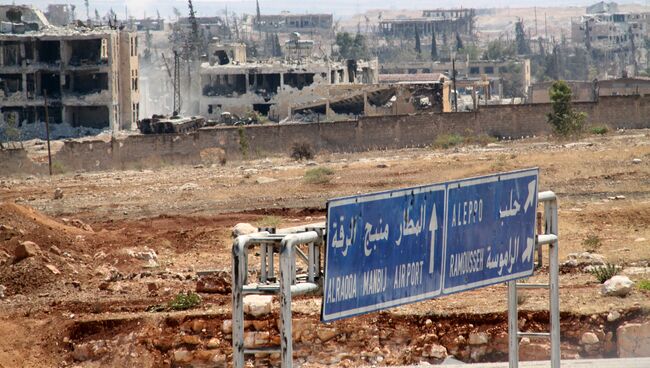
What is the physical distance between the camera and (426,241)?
9.41 m

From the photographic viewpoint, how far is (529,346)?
15484 mm

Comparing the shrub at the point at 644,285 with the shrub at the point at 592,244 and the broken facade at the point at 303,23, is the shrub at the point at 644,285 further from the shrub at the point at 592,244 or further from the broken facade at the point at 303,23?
the broken facade at the point at 303,23

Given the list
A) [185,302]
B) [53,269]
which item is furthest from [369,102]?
[185,302]

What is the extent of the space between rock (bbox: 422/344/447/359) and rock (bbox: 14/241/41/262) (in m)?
7.65

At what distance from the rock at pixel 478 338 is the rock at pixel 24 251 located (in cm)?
790

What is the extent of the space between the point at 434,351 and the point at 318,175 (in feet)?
62.0

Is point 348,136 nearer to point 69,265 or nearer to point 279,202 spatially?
point 279,202

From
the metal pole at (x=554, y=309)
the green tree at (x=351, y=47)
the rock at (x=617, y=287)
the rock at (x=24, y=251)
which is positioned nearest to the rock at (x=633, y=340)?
the rock at (x=617, y=287)

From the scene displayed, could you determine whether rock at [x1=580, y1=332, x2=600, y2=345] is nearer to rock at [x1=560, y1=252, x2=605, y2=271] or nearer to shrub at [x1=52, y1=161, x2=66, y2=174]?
rock at [x1=560, y1=252, x2=605, y2=271]

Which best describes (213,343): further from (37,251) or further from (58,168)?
(58,168)

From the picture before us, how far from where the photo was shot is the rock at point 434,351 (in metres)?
15.9

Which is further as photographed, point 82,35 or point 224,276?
point 82,35

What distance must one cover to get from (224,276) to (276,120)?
41.7 m

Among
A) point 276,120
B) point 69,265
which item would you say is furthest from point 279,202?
point 276,120
